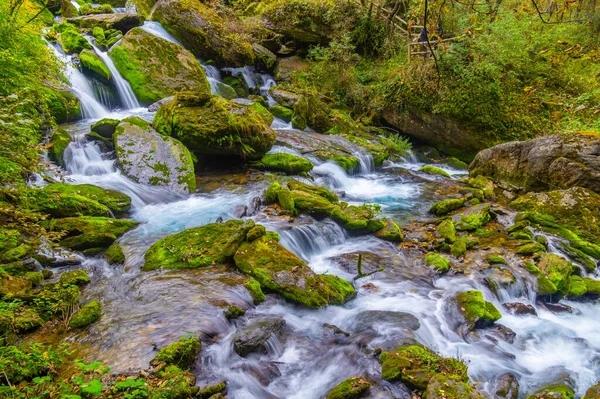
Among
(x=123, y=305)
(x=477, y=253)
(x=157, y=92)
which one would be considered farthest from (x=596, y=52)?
(x=157, y=92)

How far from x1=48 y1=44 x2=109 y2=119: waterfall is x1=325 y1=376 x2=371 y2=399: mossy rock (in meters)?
11.5

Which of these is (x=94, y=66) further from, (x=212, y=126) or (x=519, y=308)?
(x=519, y=308)

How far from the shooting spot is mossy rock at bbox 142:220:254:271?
6.08 m

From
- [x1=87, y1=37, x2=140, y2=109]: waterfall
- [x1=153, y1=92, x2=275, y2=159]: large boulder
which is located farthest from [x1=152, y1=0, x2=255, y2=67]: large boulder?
[x1=153, y1=92, x2=275, y2=159]: large boulder

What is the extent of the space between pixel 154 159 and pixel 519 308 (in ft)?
27.9

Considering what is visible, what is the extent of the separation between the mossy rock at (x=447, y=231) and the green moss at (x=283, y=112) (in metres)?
8.47

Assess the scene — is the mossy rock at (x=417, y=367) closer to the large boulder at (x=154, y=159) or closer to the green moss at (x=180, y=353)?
the green moss at (x=180, y=353)

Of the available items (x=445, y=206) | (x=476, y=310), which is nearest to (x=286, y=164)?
(x=445, y=206)

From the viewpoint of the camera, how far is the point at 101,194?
7.98 meters

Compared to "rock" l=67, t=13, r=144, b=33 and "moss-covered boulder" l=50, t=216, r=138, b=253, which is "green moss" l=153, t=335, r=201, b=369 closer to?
"moss-covered boulder" l=50, t=216, r=138, b=253

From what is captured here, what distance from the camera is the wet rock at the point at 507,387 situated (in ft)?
14.0

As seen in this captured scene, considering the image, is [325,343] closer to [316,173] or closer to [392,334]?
[392,334]

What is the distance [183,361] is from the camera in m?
4.03

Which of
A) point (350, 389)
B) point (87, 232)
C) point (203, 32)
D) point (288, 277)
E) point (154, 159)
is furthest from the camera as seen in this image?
point (203, 32)
